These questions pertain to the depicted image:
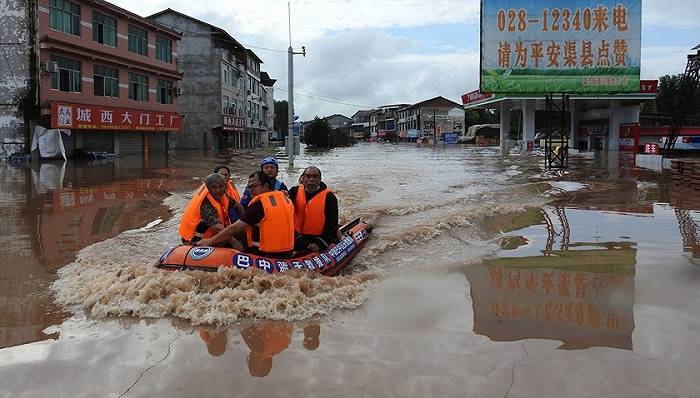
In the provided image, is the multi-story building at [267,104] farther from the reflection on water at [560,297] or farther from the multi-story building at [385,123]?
the reflection on water at [560,297]

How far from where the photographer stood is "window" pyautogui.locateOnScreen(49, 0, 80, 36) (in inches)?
1113

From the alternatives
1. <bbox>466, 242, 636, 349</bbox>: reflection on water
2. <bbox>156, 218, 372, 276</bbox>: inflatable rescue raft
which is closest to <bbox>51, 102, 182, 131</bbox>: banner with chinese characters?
<bbox>156, 218, 372, 276</bbox>: inflatable rescue raft

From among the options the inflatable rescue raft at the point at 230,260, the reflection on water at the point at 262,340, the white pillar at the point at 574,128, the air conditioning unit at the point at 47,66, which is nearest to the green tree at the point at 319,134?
the white pillar at the point at 574,128

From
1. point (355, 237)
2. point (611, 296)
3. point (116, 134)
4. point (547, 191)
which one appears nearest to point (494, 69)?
point (547, 191)

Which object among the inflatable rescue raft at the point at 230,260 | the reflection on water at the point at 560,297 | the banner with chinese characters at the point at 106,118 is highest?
the banner with chinese characters at the point at 106,118

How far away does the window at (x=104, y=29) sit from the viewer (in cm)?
3139

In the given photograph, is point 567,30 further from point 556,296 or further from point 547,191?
point 556,296

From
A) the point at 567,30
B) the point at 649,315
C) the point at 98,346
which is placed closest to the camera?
the point at 98,346

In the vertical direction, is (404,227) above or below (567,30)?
below

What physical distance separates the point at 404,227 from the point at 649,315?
5999 millimetres

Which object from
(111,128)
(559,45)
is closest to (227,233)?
(559,45)

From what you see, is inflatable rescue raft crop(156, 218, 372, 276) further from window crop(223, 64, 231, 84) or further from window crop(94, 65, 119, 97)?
window crop(223, 64, 231, 84)

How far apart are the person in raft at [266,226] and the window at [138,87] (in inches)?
1217

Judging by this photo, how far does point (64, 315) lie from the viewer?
5.85 metres
